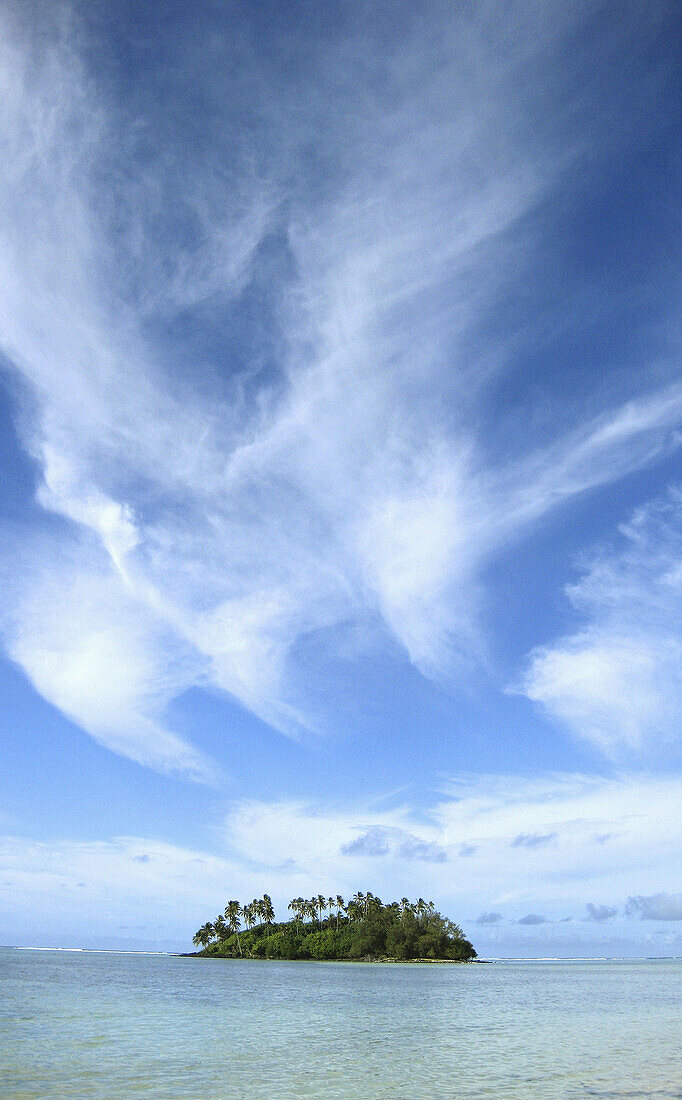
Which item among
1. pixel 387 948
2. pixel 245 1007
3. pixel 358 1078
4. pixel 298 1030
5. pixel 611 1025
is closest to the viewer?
pixel 358 1078

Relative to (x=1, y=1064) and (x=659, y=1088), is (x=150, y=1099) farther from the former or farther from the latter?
(x=659, y=1088)

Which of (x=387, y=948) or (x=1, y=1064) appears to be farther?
(x=387, y=948)

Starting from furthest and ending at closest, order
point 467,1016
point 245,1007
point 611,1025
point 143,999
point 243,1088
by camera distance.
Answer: point 143,999
point 245,1007
point 467,1016
point 611,1025
point 243,1088

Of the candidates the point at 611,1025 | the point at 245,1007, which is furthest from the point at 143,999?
the point at 611,1025

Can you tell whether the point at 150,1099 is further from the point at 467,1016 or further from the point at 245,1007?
the point at 245,1007

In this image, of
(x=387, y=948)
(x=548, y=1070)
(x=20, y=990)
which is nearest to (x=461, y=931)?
(x=387, y=948)

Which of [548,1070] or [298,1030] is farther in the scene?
[298,1030]

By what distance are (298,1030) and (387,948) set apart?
6238 inches

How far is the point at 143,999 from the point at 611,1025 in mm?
38329

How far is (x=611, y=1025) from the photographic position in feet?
143

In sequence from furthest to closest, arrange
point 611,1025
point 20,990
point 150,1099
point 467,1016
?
point 20,990 → point 467,1016 → point 611,1025 → point 150,1099

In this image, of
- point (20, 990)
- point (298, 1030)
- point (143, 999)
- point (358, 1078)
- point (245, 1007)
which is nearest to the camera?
point (358, 1078)

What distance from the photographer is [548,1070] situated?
25.9m

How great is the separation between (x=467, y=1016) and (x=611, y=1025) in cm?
986
